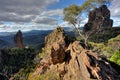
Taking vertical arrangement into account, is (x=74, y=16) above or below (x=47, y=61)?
above

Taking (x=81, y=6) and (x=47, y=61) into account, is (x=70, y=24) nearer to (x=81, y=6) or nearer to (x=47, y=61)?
(x=81, y=6)

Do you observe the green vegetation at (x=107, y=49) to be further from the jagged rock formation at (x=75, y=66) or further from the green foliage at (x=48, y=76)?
the green foliage at (x=48, y=76)

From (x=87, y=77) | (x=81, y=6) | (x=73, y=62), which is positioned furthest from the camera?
(x=81, y=6)

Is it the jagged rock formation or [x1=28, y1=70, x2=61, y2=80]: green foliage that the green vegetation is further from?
[x1=28, y1=70, x2=61, y2=80]: green foliage

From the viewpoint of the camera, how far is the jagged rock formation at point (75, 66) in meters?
38.5

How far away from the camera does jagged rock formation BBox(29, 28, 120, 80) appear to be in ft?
126

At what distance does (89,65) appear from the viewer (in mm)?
39500

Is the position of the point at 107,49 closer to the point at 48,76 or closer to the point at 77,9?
the point at 77,9

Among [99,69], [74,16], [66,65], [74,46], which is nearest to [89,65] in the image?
[99,69]

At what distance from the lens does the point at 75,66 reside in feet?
134

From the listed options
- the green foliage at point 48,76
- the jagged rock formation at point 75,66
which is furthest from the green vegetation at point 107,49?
the green foliage at point 48,76

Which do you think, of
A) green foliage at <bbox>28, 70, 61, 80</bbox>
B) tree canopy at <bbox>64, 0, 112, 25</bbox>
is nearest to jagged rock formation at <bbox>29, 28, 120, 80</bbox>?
green foliage at <bbox>28, 70, 61, 80</bbox>

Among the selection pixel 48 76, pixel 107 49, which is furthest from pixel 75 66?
pixel 107 49

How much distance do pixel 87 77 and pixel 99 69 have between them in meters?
2.72
